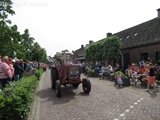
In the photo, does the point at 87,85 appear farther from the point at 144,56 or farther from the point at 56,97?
the point at 144,56

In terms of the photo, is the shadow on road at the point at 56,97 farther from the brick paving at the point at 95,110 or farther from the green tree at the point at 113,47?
the green tree at the point at 113,47

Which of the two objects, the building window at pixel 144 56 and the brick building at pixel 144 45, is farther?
the building window at pixel 144 56

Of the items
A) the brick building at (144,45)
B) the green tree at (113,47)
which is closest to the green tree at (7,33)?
the green tree at (113,47)

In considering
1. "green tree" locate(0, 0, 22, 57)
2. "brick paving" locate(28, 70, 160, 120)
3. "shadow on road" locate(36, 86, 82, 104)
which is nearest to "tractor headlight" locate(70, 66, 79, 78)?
"shadow on road" locate(36, 86, 82, 104)

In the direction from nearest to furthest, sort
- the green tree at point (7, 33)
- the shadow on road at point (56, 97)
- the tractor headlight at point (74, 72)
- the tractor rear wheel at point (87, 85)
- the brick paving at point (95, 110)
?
the brick paving at point (95, 110) < the shadow on road at point (56, 97) < the tractor rear wheel at point (87, 85) < the tractor headlight at point (74, 72) < the green tree at point (7, 33)

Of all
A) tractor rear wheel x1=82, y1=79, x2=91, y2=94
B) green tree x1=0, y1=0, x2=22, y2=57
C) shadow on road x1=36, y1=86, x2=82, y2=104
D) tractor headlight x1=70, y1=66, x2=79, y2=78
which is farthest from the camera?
green tree x1=0, y1=0, x2=22, y2=57

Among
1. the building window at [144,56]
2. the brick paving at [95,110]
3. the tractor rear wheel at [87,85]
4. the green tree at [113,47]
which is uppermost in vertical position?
the green tree at [113,47]

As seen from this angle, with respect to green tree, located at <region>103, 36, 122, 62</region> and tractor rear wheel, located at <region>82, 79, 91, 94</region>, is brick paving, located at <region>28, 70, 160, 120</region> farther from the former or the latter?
green tree, located at <region>103, 36, 122, 62</region>

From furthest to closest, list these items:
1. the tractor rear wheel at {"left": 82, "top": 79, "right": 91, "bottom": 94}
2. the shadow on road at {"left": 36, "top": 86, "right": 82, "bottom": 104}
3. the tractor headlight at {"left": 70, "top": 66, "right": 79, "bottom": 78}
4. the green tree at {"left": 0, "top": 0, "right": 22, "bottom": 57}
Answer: the green tree at {"left": 0, "top": 0, "right": 22, "bottom": 57} → the tractor headlight at {"left": 70, "top": 66, "right": 79, "bottom": 78} → the tractor rear wheel at {"left": 82, "top": 79, "right": 91, "bottom": 94} → the shadow on road at {"left": 36, "top": 86, "right": 82, "bottom": 104}

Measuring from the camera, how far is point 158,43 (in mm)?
18469

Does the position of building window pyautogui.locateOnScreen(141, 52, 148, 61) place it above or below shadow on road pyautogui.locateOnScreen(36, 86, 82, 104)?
above

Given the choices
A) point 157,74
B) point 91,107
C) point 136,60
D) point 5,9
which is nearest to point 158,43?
point 136,60

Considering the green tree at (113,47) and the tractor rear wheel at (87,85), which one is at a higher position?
the green tree at (113,47)

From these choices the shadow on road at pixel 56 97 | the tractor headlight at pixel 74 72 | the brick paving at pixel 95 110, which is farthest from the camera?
the tractor headlight at pixel 74 72
